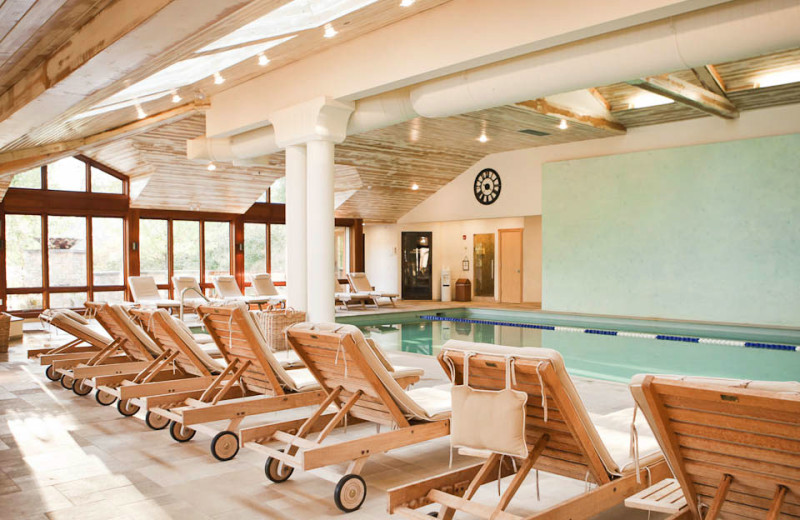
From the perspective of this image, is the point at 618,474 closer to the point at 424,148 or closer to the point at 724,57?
the point at 724,57

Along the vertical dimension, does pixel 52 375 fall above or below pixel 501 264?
below

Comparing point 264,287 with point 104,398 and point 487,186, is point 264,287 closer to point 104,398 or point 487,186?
point 487,186

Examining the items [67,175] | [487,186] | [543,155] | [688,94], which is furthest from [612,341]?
[67,175]

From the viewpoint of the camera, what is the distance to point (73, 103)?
4578mm

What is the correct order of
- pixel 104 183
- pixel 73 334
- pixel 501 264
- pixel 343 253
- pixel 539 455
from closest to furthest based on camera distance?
pixel 539 455
pixel 73 334
pixel 104 183
pixel 501 264
pixel 343 253

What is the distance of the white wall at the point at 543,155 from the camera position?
1177cm

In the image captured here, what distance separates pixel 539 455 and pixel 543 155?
504 inches

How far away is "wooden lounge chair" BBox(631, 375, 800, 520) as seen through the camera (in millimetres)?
2211

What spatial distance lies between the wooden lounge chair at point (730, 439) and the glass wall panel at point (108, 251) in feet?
50.6

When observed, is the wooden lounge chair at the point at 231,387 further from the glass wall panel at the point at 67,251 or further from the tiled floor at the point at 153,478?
the glass wall panel at the point at 67,251

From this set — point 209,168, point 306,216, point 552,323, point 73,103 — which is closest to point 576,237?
point 552,323

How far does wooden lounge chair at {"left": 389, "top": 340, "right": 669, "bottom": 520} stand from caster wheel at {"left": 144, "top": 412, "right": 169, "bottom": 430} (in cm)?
286

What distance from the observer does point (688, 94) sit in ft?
33.8

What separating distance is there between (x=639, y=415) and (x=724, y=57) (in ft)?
9.63
